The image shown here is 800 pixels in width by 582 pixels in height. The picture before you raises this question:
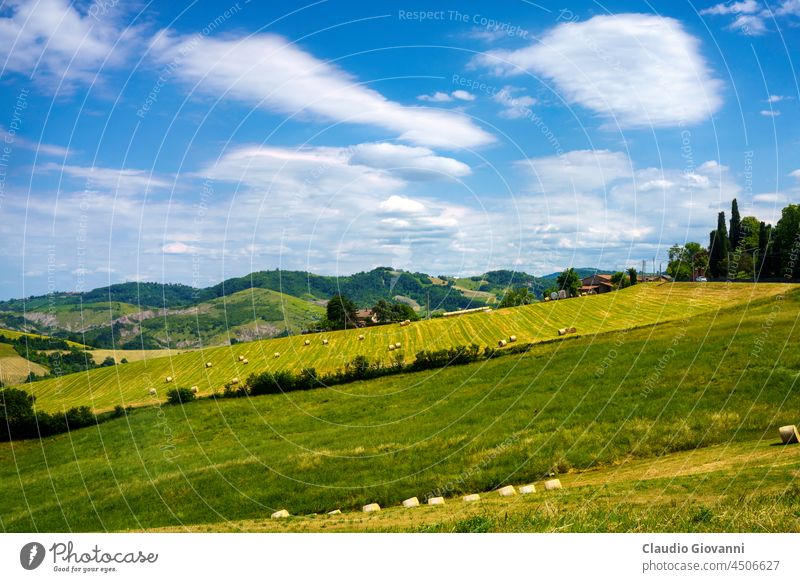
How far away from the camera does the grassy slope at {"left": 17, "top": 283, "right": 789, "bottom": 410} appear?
69.1 m

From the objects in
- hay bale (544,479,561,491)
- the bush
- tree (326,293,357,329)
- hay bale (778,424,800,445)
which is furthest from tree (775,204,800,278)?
the bush

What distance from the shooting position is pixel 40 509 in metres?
30.3

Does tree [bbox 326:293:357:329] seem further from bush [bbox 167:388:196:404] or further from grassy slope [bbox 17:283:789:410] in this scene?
bush [bbox 167:388:196:404]

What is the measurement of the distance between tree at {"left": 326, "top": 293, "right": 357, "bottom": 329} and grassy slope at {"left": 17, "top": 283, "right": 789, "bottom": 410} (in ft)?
17.2

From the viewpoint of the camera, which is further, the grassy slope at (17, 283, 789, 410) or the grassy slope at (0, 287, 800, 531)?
the grassy slope at (17, 283, 789, 410)

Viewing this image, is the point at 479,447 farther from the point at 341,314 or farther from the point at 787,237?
the point at 787,237

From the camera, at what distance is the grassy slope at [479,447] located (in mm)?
18406

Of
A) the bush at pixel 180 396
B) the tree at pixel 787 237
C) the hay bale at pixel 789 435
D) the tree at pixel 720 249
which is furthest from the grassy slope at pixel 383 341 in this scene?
the hay bale at pixel 789 435

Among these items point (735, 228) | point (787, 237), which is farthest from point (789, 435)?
point (735, 228)

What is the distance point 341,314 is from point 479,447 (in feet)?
209

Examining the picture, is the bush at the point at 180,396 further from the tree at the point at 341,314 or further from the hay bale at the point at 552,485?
the hay bale at the point at 552,485

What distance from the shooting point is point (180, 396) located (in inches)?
2286

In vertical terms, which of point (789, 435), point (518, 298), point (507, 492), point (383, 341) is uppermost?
point (518, 298)

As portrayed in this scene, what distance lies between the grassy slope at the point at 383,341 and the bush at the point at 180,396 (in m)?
2.55
